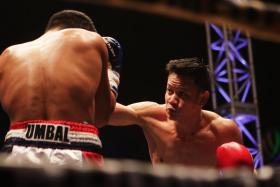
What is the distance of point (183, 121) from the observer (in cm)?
284

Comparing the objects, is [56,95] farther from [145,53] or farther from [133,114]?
[145,53]

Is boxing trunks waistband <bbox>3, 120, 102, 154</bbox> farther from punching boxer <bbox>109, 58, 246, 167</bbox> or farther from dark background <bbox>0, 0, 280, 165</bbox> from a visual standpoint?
dark background <bbox>0, 0, 280, 165</bbox>

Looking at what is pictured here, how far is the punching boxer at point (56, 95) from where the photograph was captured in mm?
1914

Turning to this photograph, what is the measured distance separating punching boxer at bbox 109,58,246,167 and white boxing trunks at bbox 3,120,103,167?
723 millimetres

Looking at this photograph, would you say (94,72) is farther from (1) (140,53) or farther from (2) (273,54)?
(2) (273,54)

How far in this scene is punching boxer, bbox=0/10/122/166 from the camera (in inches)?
75.4

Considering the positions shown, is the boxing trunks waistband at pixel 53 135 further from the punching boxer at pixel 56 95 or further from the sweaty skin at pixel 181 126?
the sweaty skin at pixel 181 126

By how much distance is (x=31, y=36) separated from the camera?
5953 mm

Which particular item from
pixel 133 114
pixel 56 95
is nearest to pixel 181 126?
pixel 133 114

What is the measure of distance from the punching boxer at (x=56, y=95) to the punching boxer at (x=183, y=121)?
67 cm

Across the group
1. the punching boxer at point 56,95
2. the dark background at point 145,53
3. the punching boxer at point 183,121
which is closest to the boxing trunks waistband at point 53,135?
the punching boxer at point 56,95

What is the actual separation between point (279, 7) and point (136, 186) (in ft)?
2.89

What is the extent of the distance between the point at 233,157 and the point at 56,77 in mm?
753

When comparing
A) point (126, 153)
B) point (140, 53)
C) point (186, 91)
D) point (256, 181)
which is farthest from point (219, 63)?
point (256, 181)
